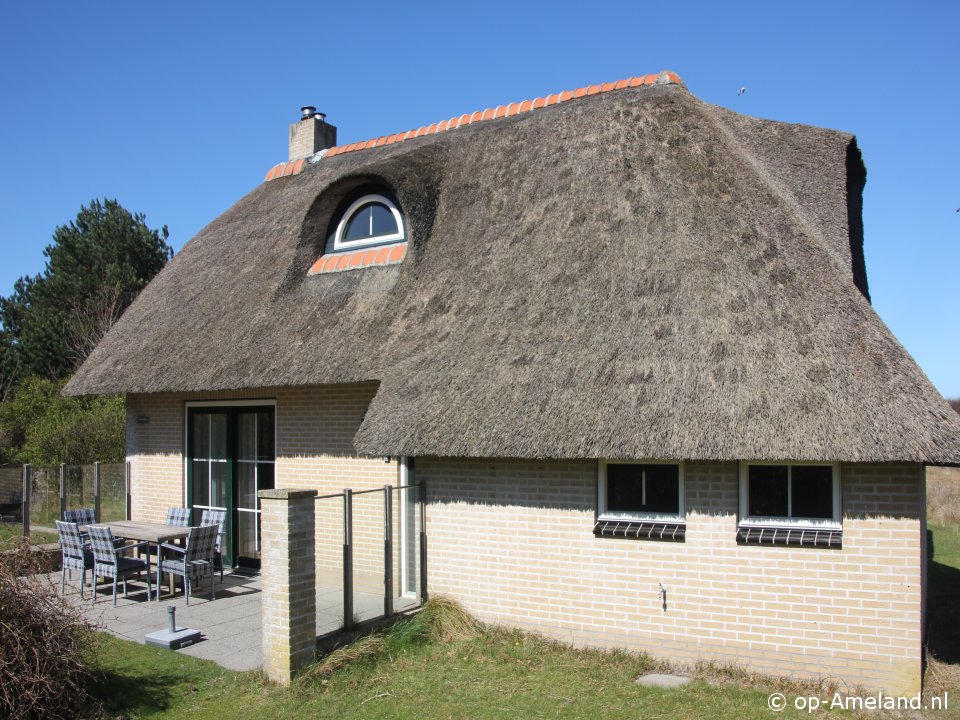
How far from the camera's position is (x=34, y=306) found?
3139 cm

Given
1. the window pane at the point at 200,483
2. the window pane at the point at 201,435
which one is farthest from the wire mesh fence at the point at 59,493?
the window pane at the point at 201,435

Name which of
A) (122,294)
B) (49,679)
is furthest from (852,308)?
(122,294)

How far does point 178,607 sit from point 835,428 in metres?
7.46

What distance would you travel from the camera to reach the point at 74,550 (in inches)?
372

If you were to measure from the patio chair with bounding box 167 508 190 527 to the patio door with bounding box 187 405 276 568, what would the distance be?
0.55 m

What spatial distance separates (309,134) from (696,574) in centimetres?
→ 1186

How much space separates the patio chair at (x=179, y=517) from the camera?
35.6 ft

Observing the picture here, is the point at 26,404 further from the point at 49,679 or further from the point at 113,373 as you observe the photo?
the point at 49,679

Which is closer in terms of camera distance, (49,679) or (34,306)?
(49,679)

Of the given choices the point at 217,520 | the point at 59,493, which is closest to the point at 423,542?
the point at 217,520

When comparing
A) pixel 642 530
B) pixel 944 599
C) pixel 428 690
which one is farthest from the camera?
pixel 944 599

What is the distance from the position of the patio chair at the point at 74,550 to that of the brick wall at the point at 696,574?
A: 440cm

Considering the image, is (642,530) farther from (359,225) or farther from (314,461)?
(359,225)

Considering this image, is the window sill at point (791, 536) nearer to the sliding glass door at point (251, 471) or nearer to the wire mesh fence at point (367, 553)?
the wire mesh fence at point (367, 553)
